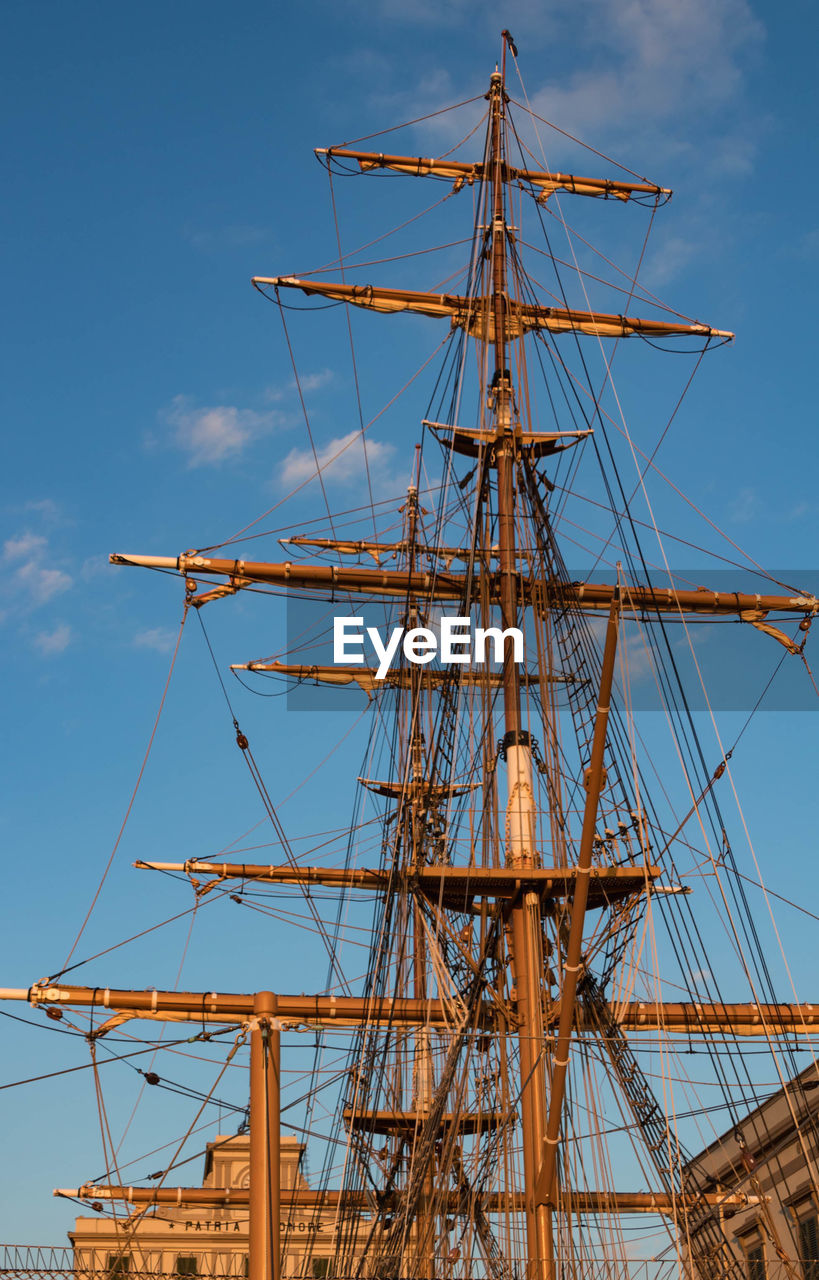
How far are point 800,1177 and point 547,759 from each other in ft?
53.5

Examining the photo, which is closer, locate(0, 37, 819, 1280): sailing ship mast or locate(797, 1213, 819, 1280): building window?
locate(0, 37, 819, 1280): sailing ship mast

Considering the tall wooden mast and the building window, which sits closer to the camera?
the tall wooden mast

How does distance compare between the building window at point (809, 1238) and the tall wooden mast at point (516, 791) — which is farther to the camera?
the building window at point (809, 1238)

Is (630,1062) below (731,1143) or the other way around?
below

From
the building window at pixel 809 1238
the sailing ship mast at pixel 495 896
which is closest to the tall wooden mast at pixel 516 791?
the sailing ship mast at pixel 495 896

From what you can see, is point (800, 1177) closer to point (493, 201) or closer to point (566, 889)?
point (566, 889)

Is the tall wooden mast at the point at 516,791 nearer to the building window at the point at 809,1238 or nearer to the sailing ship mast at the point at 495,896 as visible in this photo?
the sailing ship mast at the point at 495,896

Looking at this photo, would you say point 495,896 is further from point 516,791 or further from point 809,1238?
point 809,1238

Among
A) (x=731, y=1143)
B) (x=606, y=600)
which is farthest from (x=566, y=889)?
(x=731, y=1143)

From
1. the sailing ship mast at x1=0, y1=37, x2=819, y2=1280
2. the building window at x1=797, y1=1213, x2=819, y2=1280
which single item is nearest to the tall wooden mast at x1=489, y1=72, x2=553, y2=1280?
the sailing ship mast at x1=0, y1=37, x2=819, y2=1280

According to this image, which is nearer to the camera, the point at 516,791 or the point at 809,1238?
the point at 516,791

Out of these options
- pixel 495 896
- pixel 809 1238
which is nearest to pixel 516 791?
pixel 495 896

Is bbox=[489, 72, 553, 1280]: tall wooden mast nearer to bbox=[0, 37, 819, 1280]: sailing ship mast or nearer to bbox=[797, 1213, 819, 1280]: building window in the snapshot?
bbox=[0, 37, 819, 1280]: sailing ship mast

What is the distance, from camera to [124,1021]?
27.8 m
